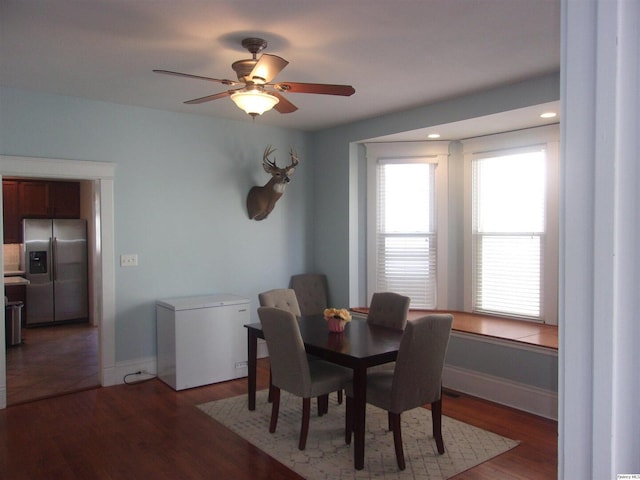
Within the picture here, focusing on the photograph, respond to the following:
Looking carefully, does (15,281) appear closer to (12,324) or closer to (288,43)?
(12,324)

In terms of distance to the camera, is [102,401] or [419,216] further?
[419,216]

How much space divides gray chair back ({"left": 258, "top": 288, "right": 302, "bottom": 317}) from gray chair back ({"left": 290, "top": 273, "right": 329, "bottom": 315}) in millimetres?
1192

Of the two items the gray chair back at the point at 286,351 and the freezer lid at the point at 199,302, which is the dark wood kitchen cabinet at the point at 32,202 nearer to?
the freezer lid at the point at 199,302

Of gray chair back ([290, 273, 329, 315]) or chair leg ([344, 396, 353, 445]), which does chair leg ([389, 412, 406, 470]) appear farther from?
gray chair back ([290, 273, 329, 315])

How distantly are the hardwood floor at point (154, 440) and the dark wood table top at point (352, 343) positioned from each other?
768 millimetres

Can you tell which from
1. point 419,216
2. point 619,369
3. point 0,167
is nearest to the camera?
point 619,369

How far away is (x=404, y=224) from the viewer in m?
5.43

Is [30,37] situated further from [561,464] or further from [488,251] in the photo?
[488,251]

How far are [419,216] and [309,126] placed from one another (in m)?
1.65

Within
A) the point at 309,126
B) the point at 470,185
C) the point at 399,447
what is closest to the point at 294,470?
the point at 399,447

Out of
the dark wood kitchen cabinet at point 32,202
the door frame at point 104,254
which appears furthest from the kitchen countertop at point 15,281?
the door frame at point 104,254

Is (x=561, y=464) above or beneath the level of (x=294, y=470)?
above

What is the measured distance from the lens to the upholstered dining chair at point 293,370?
318 cm

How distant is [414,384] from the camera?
299 cm
